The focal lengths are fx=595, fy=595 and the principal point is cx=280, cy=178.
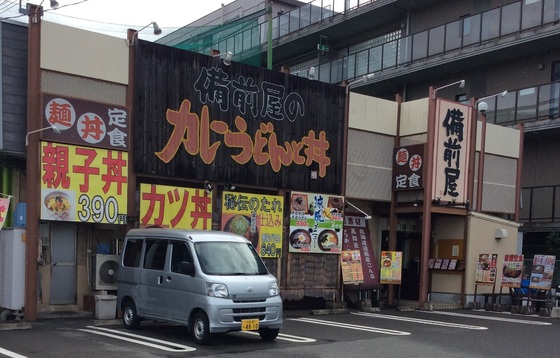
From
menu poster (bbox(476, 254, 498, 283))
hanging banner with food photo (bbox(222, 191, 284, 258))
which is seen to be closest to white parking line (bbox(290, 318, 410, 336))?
hanging banner with food photo (bbox(222, 191, 284, 258))

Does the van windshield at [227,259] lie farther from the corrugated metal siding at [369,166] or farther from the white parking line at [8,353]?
the corrugated metal siding at [369,166]

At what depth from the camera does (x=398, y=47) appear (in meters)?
25.9

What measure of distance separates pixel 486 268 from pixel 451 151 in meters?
3.79

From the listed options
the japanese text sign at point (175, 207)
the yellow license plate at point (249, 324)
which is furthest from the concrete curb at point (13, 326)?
the yellow license plate at point (249, 324)

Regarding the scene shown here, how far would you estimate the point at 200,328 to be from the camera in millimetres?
10266

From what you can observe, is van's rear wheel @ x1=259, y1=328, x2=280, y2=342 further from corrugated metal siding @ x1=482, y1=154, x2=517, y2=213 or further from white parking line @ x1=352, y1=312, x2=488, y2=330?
corrugated metal siding @ x1=482, y1=154, x2=517, y2=213

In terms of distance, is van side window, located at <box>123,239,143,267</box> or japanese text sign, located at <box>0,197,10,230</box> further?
van side window, located at <box>123,239,143,267</box>

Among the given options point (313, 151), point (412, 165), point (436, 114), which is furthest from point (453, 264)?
point (313, 151)

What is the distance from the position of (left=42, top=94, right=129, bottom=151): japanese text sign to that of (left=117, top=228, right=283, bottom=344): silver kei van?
2651 millimetres

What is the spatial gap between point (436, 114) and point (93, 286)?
1104 centimetres

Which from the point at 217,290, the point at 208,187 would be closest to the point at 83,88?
the point at 208,187

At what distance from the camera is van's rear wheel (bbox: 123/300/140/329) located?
1197 cm

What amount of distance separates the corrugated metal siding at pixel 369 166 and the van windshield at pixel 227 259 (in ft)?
23.7

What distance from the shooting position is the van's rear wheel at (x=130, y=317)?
39.3 feet
